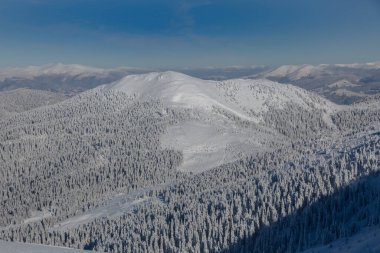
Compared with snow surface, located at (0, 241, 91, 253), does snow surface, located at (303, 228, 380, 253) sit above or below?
below

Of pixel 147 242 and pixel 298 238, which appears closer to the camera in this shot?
pixel 298 238

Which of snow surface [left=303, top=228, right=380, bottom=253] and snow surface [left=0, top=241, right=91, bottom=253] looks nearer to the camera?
snow surface [left=0, top=241, right=91, bottom=253]

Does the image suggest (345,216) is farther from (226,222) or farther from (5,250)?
(5,250)

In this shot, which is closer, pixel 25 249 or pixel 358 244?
pixel 25 249

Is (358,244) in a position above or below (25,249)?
below

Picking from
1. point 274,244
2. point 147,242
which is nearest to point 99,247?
point 147,242

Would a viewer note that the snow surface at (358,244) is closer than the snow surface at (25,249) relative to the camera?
No

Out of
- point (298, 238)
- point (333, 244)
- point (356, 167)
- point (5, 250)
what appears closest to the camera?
point (5, 250)

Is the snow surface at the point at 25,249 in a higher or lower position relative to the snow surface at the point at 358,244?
higher
